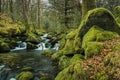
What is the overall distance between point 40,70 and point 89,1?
216 inches

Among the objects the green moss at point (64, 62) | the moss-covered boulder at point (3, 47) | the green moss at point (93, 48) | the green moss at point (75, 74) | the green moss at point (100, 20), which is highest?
the green moss at point (100, 20)

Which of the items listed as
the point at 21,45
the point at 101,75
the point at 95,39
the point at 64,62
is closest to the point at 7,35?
the point at 21,45

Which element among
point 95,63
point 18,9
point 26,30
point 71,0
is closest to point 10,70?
point 95,63

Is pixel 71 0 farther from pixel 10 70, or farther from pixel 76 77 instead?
pixel 76 77

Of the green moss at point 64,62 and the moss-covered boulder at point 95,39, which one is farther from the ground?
the moss-covered boulder at point 95,39

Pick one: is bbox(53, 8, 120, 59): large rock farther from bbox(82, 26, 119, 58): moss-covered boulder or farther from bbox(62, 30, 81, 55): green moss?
bbox(82, 26, 119, 58): moss-covered boulder

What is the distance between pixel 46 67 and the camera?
1205 cm

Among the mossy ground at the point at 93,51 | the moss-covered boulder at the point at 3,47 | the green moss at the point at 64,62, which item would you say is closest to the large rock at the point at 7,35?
the moss-covered boulder at the point at 3,47

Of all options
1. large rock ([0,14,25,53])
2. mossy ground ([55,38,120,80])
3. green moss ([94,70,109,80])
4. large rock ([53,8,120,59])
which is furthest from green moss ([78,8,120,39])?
large rock ([0,14,25,53])

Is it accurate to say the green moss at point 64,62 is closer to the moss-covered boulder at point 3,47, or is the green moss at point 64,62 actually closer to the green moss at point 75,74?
the green moss at point 75,74

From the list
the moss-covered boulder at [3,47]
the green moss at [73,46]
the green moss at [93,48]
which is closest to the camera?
the green moss at [93,48]

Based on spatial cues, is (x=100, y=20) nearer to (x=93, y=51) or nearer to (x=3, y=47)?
(x=93, y=51)

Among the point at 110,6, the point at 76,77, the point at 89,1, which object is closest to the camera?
the point at 76,77

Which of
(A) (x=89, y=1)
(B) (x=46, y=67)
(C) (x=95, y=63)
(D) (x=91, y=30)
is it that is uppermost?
(A) (x=89, y=1)
